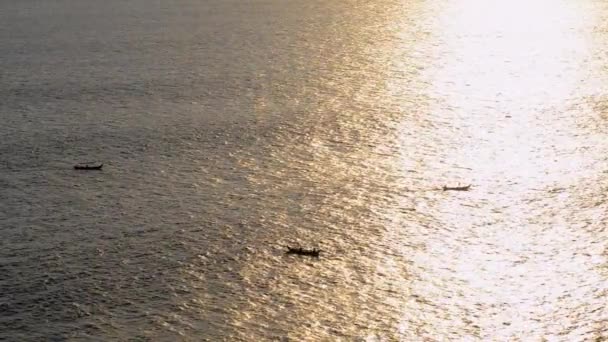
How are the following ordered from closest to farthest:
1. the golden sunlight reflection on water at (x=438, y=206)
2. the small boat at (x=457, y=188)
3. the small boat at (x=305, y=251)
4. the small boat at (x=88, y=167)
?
the golden sunlight reflection on water at (x=438, y=206) → the small boat at (x=305, y=251) → the small boat at (x=457, y=188) → the small boat at (x=88, y=167)

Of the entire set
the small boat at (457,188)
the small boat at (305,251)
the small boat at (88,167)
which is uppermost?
the small boat at (305,251)

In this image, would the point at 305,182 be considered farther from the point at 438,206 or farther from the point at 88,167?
the point at 88,167

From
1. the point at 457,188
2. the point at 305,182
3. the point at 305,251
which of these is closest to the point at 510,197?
the point at 457,188

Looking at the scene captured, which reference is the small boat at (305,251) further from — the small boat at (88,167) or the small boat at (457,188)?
the small boat at (88,167)

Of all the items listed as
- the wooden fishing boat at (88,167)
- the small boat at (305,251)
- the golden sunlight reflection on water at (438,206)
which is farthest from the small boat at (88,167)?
the small boat at (305,251)

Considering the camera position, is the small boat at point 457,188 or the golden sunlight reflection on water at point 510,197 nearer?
the golden sunlight reflection on water at point 510,197

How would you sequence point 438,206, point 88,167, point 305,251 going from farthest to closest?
point 88,167
point 438,206
point 305,251

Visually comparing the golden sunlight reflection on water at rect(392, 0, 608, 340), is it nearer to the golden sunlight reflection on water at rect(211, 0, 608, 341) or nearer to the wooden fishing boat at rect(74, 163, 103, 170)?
the golden sunlight reflection on water at rect(211, 0, 608, 341)

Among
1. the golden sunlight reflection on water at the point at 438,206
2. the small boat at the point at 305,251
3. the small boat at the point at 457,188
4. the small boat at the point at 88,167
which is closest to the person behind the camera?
the golden sunlight reflection on water at the point at 438,206

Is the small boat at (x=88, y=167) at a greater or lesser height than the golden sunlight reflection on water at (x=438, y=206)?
Answer: lesser

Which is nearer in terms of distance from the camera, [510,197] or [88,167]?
[510,197]
